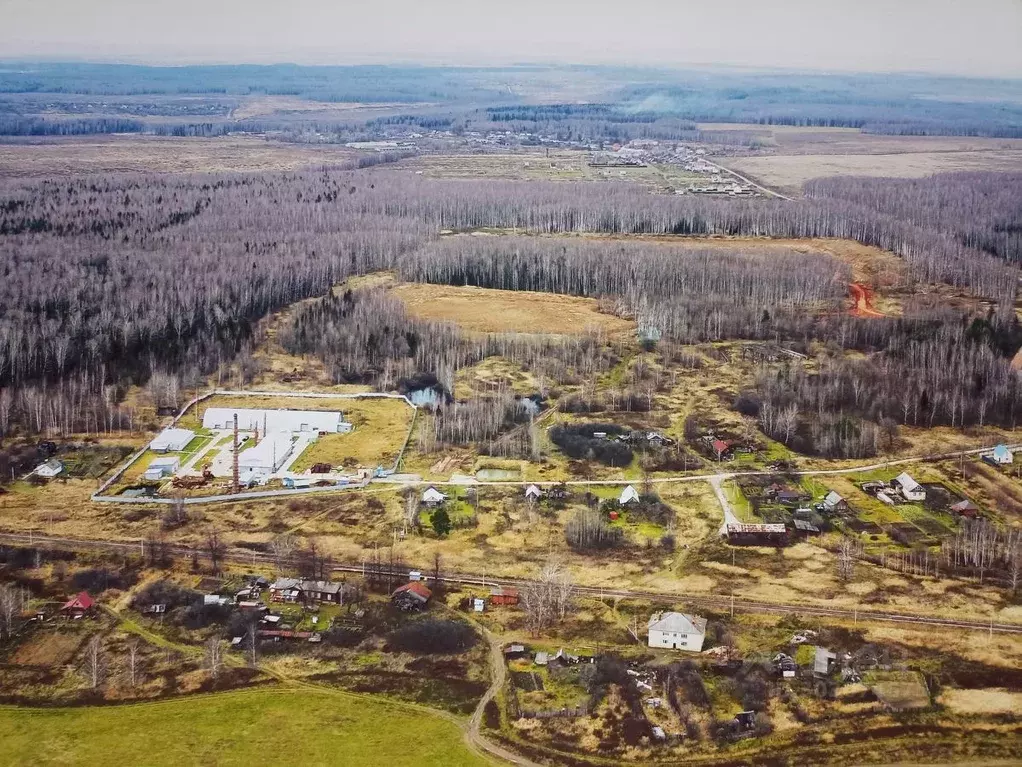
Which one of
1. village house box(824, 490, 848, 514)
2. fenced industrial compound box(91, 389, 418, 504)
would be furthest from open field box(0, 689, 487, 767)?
village house box(824, 490, 848, 514)

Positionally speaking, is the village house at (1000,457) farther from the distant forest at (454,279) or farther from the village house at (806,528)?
the village house at (806,528)

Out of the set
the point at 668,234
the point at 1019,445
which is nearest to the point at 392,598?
the point at 1019,445

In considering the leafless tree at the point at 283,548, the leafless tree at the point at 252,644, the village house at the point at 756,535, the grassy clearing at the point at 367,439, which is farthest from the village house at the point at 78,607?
the village house at the point at 756,535

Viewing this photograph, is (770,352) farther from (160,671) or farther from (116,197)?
(116,197)

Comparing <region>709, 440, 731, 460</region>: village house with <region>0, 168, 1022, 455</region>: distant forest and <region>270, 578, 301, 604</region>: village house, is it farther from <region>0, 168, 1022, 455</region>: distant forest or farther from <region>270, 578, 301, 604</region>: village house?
<region>270, 578, 301, 604</region>: village house

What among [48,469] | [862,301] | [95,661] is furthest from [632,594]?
[862,301]

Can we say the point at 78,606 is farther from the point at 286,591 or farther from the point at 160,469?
the point at 160,469
